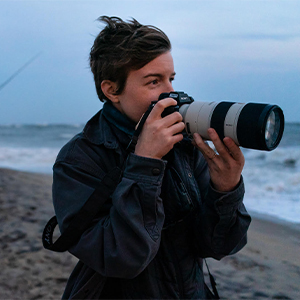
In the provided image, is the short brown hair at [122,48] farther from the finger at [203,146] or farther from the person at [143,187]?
the finger at [203,146]

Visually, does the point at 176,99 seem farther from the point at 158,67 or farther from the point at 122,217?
the point at 122,217

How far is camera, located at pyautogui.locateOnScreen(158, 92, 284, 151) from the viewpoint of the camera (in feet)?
2.97

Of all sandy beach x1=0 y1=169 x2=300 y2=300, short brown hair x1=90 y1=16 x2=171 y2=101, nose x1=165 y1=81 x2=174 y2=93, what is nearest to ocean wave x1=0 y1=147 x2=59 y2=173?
sandy beach x1=0 y1=169 x2=300 y2=300

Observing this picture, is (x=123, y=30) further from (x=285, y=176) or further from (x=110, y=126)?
(x=285, y=176)

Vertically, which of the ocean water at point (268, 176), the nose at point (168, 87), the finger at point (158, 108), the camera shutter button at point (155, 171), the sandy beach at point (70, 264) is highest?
the nose at point (168, 87)

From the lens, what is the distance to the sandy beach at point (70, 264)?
7.13ft

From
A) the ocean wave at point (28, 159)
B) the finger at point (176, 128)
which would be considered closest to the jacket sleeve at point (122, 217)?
the finger at point (176, 128)

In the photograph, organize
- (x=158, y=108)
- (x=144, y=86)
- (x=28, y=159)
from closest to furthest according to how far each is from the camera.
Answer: (x=158, y=108) → (x=144, y=86) → (x=28, y=159)

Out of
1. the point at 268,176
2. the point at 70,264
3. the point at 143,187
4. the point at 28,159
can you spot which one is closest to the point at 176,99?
the point at 143,187

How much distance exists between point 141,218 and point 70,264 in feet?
5.67

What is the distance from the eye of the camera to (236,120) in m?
0.95

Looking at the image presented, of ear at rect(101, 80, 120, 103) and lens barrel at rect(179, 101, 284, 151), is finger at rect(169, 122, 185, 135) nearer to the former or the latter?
lens barrel at rect(179, 101, 284, 151)

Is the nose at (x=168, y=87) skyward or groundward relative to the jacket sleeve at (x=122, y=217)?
skyward

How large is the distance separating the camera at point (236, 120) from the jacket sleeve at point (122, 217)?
0.20 metres
